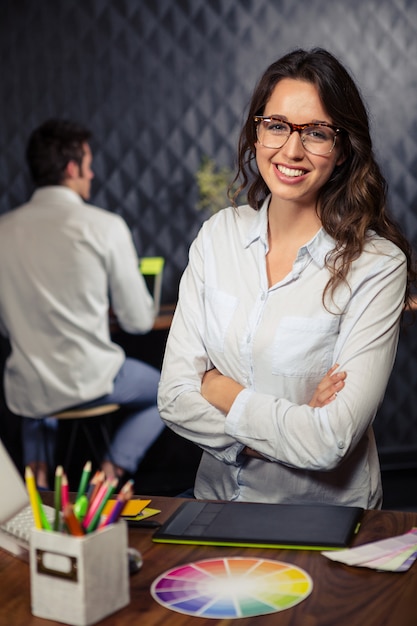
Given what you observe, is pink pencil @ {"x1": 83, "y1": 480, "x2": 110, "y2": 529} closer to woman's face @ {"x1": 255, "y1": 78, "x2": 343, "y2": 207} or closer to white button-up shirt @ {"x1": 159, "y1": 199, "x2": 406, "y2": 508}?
white button-up shirt @ {"x1": 159, "y1": 199, "x2": 406, "y2": 508}

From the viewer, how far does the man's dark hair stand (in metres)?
4.11

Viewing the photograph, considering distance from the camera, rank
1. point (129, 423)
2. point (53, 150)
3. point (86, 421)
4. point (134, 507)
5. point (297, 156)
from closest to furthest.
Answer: point (134, 507) → point (297, 156) → point (53, 150) → point (129, 423) → point (86, 421)

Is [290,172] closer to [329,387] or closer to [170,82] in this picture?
[329,387]

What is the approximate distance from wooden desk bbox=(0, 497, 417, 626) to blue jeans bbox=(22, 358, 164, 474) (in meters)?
2.54

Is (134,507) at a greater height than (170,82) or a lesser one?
lesser

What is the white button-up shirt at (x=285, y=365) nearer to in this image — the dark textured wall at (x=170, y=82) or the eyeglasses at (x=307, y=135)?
the eyeglasses at (x=307, y=135)

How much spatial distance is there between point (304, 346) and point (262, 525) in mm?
613

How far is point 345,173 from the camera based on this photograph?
7.33ft

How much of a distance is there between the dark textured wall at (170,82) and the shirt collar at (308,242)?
2708mm

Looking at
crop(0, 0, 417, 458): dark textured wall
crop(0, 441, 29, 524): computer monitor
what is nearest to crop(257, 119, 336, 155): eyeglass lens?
crop(0, 441, 29, 524): computer monitor

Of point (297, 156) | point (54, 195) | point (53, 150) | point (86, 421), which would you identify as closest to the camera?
point (297, 156)

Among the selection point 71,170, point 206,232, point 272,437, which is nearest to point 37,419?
point 71,170

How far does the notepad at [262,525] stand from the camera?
150cm

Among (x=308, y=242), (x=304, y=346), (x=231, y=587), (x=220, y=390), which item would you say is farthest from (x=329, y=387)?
(x=231, y=587)
